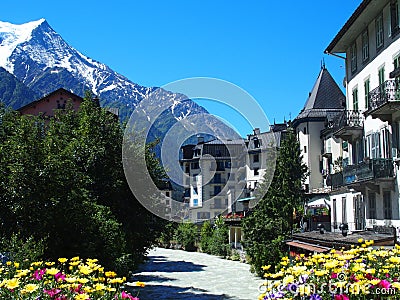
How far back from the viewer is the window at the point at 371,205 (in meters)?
25.0

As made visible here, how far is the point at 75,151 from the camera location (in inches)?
851

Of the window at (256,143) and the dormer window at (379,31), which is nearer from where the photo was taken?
the dormer window at (379,31)

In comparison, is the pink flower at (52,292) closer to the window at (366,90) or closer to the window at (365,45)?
the window at (366,90)

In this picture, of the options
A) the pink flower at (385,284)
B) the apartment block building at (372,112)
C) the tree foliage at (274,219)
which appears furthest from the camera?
the tree foliage at (274,219)

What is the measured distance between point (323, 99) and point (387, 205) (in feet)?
108

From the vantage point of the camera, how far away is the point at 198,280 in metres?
35.8

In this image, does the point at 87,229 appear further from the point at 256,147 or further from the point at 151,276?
the point at 256,147

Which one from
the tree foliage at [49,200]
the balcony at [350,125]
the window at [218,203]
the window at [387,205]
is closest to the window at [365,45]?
the balcony at [350,125]

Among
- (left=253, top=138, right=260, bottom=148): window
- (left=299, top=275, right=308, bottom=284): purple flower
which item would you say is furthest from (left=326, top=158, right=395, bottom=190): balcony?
(left=253, top=138, right=260, bottom=148): window

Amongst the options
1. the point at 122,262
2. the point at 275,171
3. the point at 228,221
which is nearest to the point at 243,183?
the point at 228,221

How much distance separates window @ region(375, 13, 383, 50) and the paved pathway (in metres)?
13.3

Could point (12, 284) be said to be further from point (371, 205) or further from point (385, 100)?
point (371, 205)

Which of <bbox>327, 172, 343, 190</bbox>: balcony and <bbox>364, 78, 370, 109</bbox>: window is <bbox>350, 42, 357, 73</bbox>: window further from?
<bbox>327, 172, 343, 190</bbox>: balcony

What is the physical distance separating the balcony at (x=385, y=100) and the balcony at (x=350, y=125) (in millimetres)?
3792
